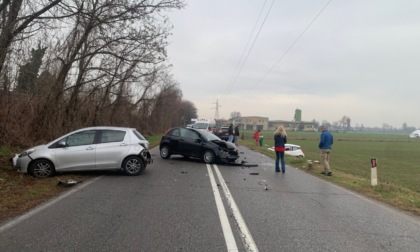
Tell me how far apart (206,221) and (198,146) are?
10.8m

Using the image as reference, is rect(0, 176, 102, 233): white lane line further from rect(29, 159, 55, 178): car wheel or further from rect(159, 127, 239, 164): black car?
rect(159, 127, 239, 164): black car

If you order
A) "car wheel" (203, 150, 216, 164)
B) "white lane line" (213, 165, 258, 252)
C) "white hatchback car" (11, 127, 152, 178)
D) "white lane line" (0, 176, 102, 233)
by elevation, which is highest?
"white hatchback car" (11, 127, 152, 178)

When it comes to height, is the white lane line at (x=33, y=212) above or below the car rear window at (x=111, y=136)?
below

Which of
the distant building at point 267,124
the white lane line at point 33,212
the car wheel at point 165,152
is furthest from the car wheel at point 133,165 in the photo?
the distant building at point 267,124

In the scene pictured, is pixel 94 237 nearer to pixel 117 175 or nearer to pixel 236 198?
pixel 236 198

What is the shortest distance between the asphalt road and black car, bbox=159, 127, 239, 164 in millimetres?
6230

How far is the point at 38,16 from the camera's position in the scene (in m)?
14.4

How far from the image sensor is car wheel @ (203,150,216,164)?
55.8 ft

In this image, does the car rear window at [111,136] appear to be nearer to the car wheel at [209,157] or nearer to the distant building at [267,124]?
the car wheel at [209,157]

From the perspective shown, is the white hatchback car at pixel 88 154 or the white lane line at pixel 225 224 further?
the white hatchback car at pixel 88 154

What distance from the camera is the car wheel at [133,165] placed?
12305 millimetres

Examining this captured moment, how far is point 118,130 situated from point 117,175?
4.86 feet

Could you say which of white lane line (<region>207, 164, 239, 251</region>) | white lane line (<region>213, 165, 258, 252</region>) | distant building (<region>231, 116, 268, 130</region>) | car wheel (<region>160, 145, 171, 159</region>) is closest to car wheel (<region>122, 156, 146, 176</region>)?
white lane line (<region>207, 164, 239, 251</region>)

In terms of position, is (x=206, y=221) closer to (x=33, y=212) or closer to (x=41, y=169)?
(x=33, y=212)
